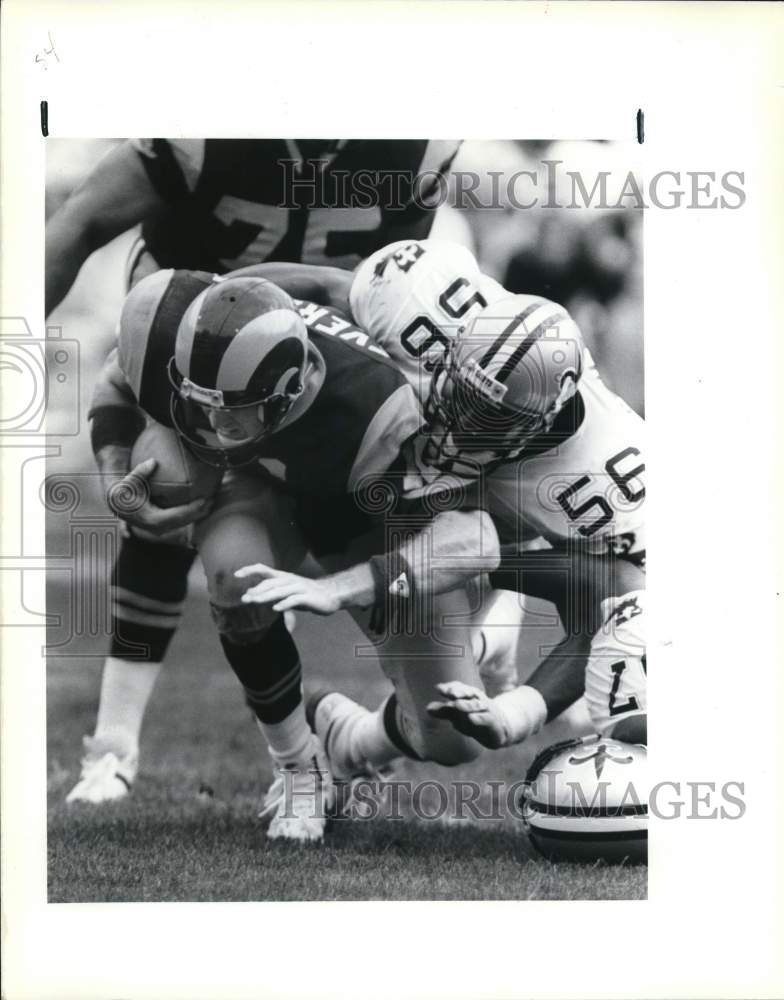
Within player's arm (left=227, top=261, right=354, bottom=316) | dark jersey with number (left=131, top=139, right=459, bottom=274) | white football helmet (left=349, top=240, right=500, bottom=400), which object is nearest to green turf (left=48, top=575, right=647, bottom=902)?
white football helmet (left=349, top=240, right=500, bottom=400)

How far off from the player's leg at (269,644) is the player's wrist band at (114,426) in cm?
29

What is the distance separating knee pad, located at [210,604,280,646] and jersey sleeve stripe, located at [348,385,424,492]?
1.37ft

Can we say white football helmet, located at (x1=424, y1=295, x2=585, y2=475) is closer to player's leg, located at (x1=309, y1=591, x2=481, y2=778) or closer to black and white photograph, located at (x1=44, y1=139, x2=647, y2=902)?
black and white photograph, located at (x1=44, y1=139, x2=647, y2=902)

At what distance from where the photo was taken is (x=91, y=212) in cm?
412

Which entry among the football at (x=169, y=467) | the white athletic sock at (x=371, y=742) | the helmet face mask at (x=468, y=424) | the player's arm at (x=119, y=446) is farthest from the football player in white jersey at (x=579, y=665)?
the player's arm at (x=119, y=446)

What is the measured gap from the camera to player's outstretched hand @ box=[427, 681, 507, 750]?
414 cm

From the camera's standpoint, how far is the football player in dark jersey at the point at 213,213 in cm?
407

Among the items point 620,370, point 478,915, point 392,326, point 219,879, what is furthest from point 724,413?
point 219,879

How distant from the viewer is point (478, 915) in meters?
4.06

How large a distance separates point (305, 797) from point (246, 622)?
0.52 metres

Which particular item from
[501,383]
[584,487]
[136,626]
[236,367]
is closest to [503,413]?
[501,383]

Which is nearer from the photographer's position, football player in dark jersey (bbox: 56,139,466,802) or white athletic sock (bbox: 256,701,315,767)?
football player in dark jersey (bbox: 56,139,466,802)

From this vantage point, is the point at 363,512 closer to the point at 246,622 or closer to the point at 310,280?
the point at 246,622

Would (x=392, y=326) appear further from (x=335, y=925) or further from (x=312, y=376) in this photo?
(x=335, y=925)
